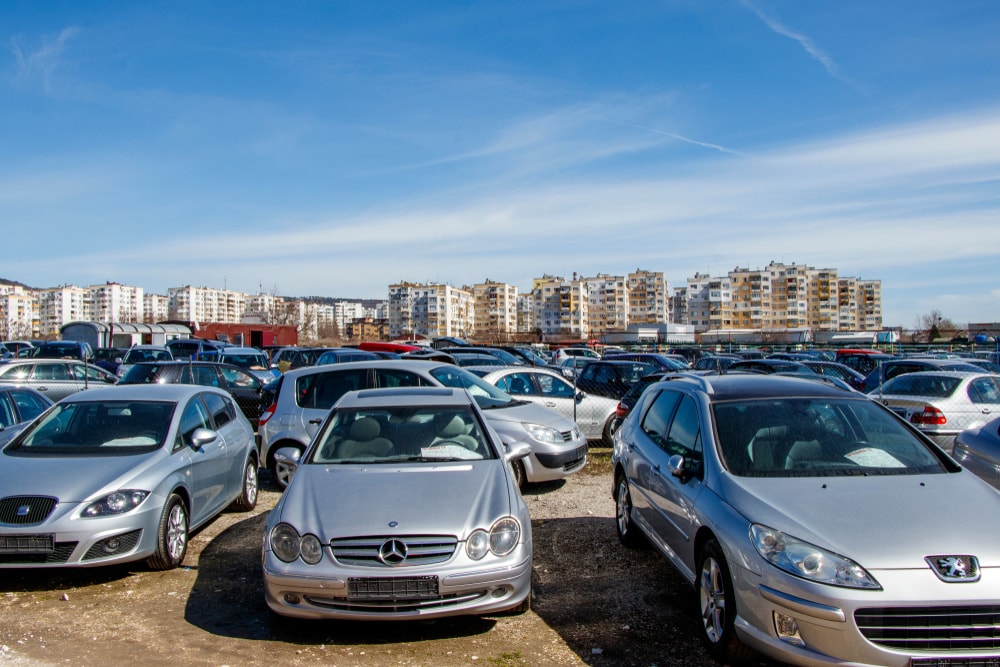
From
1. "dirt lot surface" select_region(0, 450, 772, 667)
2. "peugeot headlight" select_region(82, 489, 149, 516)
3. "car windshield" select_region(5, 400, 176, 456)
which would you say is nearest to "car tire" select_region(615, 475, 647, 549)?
"dirt lot surface" select_region(0, 450, 772, 667)

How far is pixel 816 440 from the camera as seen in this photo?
494 cm

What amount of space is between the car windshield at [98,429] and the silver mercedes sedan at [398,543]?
1.94 metres

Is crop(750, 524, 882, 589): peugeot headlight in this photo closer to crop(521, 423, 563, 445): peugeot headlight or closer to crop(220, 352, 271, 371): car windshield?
crop(521, 423, 563, 445): peugeot headlight

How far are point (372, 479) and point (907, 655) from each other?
10.9ft

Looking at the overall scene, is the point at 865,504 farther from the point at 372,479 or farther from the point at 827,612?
the point at 372,479

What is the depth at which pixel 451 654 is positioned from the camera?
4449mm

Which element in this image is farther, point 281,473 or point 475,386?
point 475,386

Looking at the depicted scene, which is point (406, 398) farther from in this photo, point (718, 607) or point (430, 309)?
point (430, 309)

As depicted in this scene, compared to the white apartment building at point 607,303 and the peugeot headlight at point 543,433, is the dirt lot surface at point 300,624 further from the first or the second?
the white apartment building at point 607,303

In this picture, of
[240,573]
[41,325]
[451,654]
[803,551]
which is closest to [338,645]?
[451,654]

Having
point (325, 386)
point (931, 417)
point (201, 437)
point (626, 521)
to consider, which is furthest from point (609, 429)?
point (201, 437)

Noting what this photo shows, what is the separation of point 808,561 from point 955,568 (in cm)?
69

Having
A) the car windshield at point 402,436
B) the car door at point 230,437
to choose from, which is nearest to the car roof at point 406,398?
the car windshield at point 402,436

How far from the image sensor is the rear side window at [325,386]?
30.2 ft
